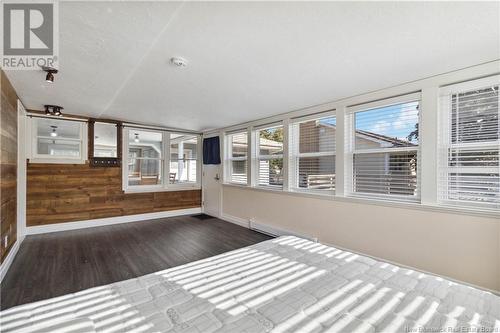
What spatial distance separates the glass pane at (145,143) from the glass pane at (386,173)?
462 centimetres

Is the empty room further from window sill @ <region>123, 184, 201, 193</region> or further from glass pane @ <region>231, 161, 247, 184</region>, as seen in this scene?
window sill @ <region>123, 184, 201, 193</region>

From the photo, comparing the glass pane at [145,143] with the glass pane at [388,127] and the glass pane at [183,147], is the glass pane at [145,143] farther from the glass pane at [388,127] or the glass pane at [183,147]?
the glass pane at [388,127]

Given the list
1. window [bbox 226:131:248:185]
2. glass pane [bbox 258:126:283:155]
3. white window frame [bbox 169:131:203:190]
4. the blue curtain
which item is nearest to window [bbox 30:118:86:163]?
white window frame [bbox 169:131:203:190]

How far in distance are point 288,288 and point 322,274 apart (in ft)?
1.11

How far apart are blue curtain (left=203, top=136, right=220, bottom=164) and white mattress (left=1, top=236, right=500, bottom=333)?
4082mm

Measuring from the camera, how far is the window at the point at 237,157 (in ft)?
16.7

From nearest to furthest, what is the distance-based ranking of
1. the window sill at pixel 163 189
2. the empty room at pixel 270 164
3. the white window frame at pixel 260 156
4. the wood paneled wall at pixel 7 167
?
the empty room at pixel 270 164, the wood paneled wall at pixel 7 167, the white window frame at pixel 260 156, the window sill at pixel 163 189

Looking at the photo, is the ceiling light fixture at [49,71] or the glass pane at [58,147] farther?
the glass pane at [58,147]

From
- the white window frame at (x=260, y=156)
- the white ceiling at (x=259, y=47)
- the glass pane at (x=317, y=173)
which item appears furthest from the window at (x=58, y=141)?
the glass pane at (x=317, y=173)

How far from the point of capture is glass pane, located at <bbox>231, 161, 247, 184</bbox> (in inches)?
201

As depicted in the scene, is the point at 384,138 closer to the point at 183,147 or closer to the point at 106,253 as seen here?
the point at 106,253

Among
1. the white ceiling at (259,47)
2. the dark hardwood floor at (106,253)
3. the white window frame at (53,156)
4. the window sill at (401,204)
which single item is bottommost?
the dark hardwood floor at (106,253)

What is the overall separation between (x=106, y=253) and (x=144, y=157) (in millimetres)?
2736

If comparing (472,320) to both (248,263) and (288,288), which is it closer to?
(288,288)
